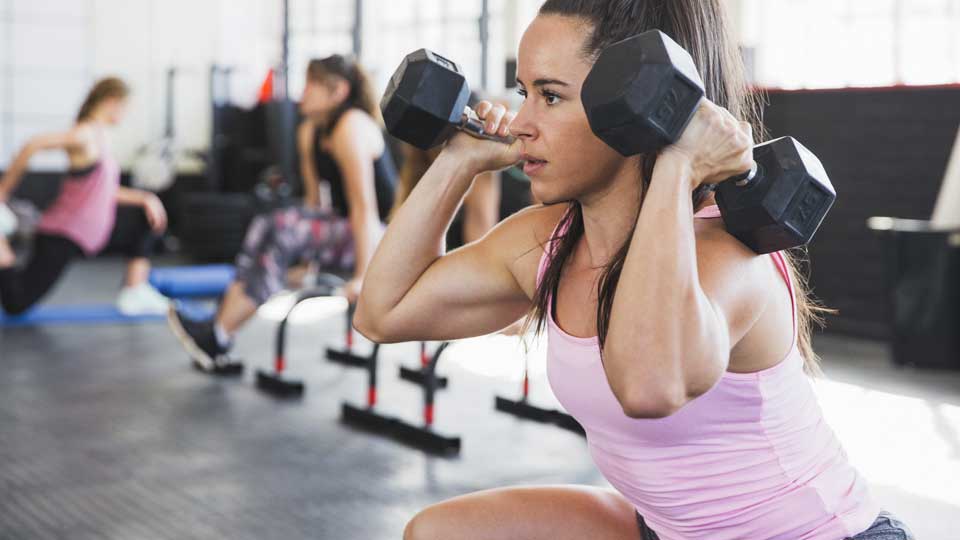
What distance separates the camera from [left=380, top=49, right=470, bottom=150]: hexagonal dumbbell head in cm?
117

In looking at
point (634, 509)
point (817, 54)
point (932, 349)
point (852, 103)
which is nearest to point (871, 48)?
point (817, 54)

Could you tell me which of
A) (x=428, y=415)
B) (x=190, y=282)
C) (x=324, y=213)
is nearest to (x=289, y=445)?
(x=428, y=415)

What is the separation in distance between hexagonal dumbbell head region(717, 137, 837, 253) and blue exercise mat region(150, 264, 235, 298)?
4580 mm

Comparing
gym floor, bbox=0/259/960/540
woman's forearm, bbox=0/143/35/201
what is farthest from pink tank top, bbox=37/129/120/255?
gym floor, bbox=0/259/960/540

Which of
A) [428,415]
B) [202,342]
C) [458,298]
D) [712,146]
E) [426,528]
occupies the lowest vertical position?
[202,342]

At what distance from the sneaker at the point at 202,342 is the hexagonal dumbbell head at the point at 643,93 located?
3137 mm

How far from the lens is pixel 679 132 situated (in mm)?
852

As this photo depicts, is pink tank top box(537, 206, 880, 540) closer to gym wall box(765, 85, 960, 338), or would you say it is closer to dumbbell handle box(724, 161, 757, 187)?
dumbbell handle box(724, 161, 757, 187)

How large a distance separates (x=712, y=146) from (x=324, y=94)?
2.79 metres

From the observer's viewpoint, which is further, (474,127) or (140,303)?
(140,303)

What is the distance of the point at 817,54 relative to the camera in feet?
19.8

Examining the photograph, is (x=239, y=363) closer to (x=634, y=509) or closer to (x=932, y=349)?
(x=932, y=349)

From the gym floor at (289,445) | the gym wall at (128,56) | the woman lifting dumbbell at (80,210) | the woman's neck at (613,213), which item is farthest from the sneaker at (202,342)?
the gym wall at (128,56)

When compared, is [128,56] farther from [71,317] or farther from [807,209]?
[807,209]
